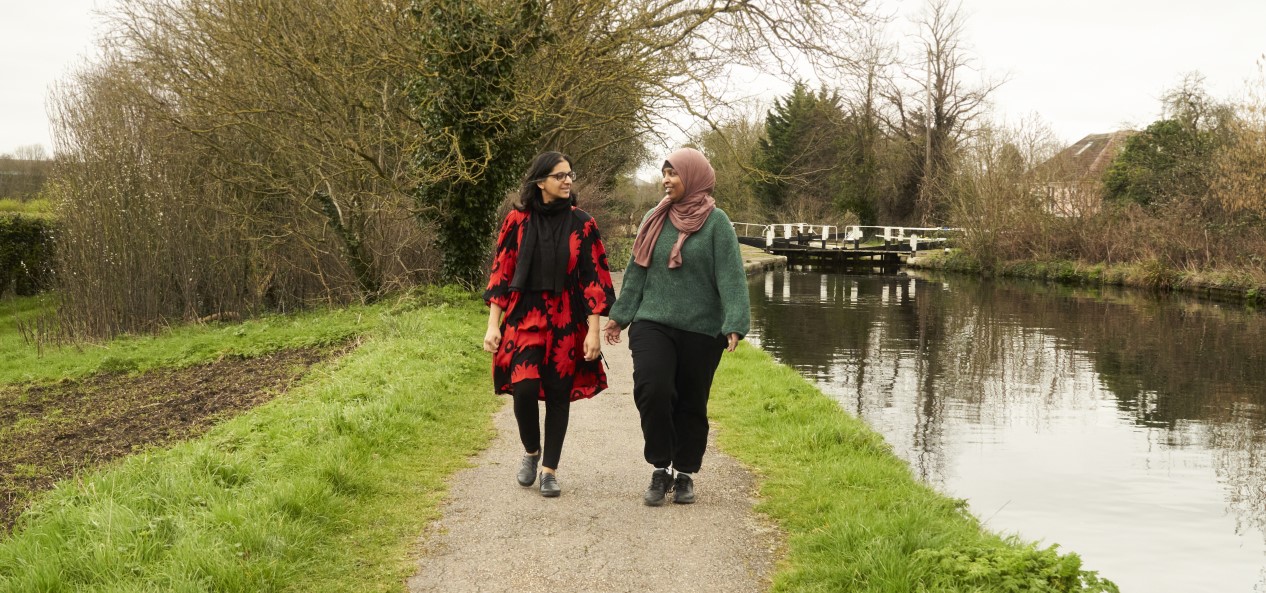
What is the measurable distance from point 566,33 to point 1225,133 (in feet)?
74.0

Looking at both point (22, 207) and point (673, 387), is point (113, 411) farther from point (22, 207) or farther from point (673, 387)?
point (22, 207)

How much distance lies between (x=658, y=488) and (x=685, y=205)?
146cm

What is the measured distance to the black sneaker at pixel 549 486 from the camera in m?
5.13

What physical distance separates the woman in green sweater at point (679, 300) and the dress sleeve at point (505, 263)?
591mm

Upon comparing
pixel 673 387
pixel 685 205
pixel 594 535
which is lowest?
pixel 594 535

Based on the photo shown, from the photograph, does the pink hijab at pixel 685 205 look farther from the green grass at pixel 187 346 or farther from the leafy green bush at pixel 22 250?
the leafy green bush at pixel 22 250

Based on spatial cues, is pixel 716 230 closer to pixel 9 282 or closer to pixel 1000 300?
pixel 1000 300

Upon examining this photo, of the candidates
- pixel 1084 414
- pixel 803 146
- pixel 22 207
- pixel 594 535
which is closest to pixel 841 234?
pixel 803 146

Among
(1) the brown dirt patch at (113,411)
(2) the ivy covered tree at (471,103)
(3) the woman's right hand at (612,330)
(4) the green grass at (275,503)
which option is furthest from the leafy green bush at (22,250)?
(3) the woman's right hand at (612,330)

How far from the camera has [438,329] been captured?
1191 centimetres

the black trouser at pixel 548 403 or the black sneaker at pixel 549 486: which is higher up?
the black trouser at pixel 548 403

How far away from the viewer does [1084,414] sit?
10938 mm

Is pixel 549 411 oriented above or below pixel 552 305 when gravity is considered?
below

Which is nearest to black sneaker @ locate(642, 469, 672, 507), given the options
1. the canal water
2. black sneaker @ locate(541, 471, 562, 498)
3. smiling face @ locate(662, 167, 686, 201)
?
black sneaker @ locate(541, 471, 562, 498)
